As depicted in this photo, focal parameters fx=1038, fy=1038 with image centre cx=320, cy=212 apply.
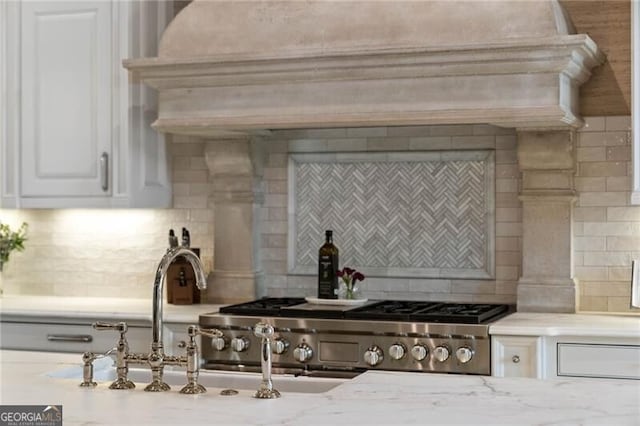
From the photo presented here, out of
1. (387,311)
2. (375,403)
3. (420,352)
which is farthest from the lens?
(387,311)

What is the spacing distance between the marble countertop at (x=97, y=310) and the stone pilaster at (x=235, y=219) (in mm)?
165

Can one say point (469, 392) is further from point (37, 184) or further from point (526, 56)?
point (37, 184)

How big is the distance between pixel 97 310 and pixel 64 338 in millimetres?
200

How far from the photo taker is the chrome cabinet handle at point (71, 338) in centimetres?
488

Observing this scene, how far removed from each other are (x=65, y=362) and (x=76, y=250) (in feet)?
8.36

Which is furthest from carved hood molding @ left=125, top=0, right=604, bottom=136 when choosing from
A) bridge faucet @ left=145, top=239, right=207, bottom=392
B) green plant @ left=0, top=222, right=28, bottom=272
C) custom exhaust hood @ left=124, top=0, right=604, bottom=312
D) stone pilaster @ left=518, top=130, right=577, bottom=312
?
bridge faucet @ left=145, top=239, right=207, bottom=392

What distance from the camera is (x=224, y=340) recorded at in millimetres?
4566

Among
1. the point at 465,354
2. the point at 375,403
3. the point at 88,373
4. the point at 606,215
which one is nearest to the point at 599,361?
the point at 465,354

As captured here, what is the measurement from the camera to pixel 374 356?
4.31 meters

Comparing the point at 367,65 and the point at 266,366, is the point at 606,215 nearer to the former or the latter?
the point at 367,65

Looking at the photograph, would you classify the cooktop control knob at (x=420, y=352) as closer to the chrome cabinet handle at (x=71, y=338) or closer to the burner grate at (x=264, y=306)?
the burner grate at (x=264, y=306)

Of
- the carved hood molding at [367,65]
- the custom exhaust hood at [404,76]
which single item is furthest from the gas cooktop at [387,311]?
the carved hood molding at [367,65]

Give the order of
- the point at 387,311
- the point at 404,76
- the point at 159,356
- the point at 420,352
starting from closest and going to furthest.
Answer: the point at 159,356 < the point at 420,352 < the point at 404,76 < the point at 387,311

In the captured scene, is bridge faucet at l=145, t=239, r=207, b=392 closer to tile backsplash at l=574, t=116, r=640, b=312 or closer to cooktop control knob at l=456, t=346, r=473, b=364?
cooktop control knob at l=456, t=346, r=473, b=364
